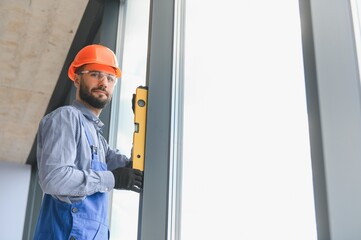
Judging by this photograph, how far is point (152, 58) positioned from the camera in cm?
219

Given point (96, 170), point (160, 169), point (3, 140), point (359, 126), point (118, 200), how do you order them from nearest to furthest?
point (359, 126), point (96, 170), point (160, 169), point (118, 200), point (3, 140)

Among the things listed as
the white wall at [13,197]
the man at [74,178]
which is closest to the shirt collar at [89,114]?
the man at [74,178]

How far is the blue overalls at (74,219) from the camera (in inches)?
68.4

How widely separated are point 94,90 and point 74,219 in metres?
0.64

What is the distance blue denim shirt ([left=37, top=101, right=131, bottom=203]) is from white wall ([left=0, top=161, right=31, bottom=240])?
5.50 m

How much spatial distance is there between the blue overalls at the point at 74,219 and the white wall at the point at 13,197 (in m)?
5.48

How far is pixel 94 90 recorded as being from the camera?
7.11 feet

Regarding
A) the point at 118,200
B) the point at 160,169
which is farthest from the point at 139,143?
the point at 118,200

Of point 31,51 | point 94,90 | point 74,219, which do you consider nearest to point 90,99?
point 94,90

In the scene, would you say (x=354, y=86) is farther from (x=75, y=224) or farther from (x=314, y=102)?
(x=75, y=224)

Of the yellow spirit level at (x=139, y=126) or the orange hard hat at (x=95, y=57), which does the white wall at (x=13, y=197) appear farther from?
the yellow spirit level at (x=139, y=126)

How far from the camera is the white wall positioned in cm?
693

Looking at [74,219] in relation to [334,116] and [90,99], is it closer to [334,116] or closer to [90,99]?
[90,99]

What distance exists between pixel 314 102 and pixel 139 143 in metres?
1.04
